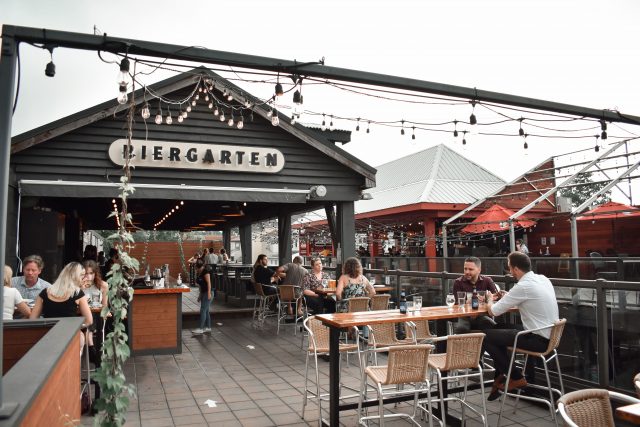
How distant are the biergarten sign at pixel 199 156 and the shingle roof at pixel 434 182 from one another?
775 cm

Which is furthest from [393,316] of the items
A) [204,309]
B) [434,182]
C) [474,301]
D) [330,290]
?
[434,182]

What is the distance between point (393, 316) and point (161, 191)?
18.6ft

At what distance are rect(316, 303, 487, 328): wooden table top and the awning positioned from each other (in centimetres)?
487

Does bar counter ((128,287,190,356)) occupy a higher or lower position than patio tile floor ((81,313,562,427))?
higher

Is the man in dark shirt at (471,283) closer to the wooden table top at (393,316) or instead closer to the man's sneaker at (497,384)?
the wooden table top at (393,316)

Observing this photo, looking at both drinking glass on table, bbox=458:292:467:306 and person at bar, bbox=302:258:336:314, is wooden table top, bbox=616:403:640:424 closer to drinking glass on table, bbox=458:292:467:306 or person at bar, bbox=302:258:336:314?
drinking glass on table, bbox=458:292:467:306

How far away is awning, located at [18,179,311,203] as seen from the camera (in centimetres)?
812

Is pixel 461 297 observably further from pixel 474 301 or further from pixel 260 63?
pixel 260 63

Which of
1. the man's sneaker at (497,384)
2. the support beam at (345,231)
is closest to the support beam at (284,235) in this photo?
the support beam at (345,231)

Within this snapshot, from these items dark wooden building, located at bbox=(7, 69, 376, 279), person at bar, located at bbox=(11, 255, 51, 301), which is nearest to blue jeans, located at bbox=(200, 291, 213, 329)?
dark wooden building, located at bbox=(7, 69, 376, 279)

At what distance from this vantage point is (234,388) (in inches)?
226

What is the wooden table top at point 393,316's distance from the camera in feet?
14.3

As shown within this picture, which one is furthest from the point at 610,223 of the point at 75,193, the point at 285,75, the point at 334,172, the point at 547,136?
the point at 75,193

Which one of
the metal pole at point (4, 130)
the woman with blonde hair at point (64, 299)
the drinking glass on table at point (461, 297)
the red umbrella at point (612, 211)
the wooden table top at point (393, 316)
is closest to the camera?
the metal pole at point (4, 130)
